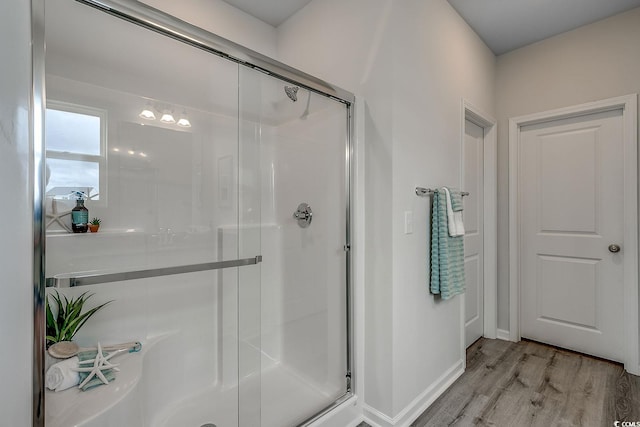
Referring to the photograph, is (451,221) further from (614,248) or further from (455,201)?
(614,248)

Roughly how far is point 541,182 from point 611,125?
60cm

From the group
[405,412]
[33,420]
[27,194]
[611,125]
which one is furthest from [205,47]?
[611,125]

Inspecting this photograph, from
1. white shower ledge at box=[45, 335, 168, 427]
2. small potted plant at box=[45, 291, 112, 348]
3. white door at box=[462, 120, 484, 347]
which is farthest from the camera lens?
white door at box=[462, 120, 484, 347]

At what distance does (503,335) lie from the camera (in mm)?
2773

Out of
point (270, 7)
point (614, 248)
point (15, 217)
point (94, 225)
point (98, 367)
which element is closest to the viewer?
point (15, 217)

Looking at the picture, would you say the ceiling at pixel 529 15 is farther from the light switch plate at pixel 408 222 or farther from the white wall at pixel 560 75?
the light switch plate at pixel 408 222

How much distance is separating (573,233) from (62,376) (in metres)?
3.39

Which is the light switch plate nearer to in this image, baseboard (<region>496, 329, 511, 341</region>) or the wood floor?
the wood floor

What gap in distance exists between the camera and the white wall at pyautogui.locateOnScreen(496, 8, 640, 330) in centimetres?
220

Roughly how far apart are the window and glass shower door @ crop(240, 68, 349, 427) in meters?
0.68

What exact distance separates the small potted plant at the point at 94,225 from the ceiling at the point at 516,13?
Answer: 1.67 meters

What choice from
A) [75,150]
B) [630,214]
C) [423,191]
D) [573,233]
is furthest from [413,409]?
[75,150]

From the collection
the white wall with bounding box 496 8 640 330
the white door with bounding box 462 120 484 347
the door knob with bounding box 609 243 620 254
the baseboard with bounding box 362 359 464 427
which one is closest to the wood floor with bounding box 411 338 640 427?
the baseboard with bounding box 362 359 464 427

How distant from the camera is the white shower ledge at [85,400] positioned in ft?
3.27
